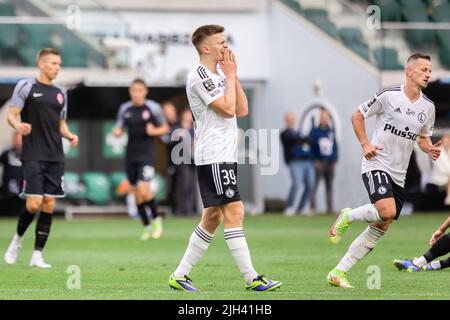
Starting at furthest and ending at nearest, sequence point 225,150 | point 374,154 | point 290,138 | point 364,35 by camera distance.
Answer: point 364,35 < point 290,138 < point 374,154 < point 225,150

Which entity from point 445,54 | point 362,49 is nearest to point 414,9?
point 445,54

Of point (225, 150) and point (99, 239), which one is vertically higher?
point (225, 150)

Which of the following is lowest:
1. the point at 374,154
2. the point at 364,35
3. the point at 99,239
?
the point at 99,239

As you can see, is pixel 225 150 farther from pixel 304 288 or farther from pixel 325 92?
pixel 325 92

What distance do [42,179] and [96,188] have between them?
13641 mm

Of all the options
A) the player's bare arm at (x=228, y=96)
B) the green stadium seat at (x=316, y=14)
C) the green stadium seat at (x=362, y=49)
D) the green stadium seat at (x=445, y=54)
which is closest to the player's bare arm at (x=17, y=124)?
the player's bare arm at (x=228, y=96)

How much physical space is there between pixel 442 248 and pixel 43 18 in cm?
1613

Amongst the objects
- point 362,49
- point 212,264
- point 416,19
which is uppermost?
point 416,19

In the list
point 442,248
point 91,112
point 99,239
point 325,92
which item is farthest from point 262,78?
point 442,248

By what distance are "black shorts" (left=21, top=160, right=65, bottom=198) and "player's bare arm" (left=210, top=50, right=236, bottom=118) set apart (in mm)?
3908

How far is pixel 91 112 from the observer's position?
27.9 meters

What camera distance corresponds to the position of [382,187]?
34.9 feet

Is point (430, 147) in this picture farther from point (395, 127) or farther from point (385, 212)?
point (385, 212)

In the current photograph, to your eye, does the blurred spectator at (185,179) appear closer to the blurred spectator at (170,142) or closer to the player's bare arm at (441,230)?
the blurred spectator at (170,142)
